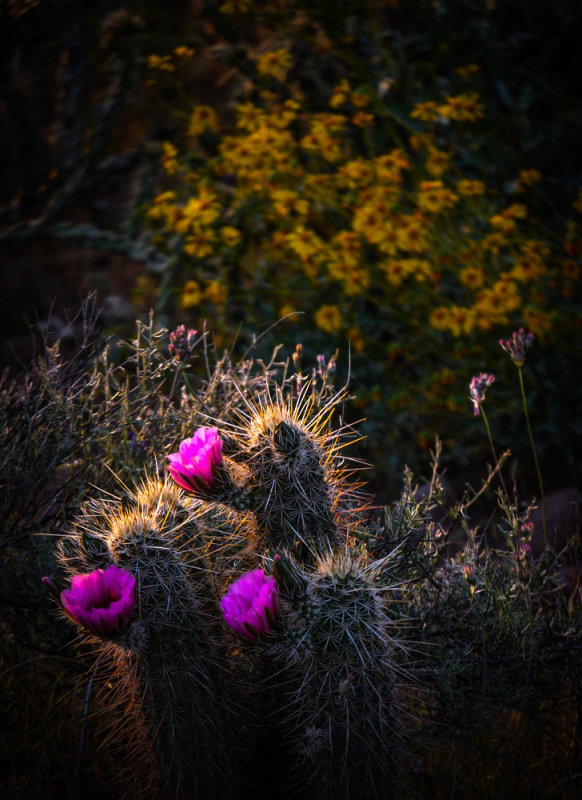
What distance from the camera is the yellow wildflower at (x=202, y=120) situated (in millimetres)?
4215

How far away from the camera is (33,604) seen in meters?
2.21

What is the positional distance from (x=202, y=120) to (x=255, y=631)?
3.44 meters

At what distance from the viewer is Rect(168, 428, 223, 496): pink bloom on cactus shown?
1.65 m

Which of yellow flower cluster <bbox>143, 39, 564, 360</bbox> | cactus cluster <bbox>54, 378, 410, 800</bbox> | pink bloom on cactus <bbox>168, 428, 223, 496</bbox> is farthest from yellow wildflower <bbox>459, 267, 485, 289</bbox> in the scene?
pink bloom on cactus <bbox>168, 428, 223, 496</bbox>

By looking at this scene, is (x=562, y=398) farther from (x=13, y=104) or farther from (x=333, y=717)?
(x=13, y=104)

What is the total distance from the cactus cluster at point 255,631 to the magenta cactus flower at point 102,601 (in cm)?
3

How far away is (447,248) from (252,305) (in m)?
1.14

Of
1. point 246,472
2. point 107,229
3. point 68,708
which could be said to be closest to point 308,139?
point 107,229

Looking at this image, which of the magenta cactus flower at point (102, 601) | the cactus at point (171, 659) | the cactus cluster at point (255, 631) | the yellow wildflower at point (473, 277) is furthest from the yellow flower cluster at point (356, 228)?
the magenta cactus flower at point (102, 601)

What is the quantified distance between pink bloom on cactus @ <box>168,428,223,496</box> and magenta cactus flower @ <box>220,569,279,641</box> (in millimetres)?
252

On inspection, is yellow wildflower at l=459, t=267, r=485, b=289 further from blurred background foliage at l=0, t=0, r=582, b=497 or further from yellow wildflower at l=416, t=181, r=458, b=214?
yellow wildflower at l=416, t=181, r=458, b=214

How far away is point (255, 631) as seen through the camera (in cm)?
147

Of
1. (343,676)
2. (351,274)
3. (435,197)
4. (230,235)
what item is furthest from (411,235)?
→ (343,676)

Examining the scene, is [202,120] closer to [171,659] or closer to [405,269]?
[405,269]
